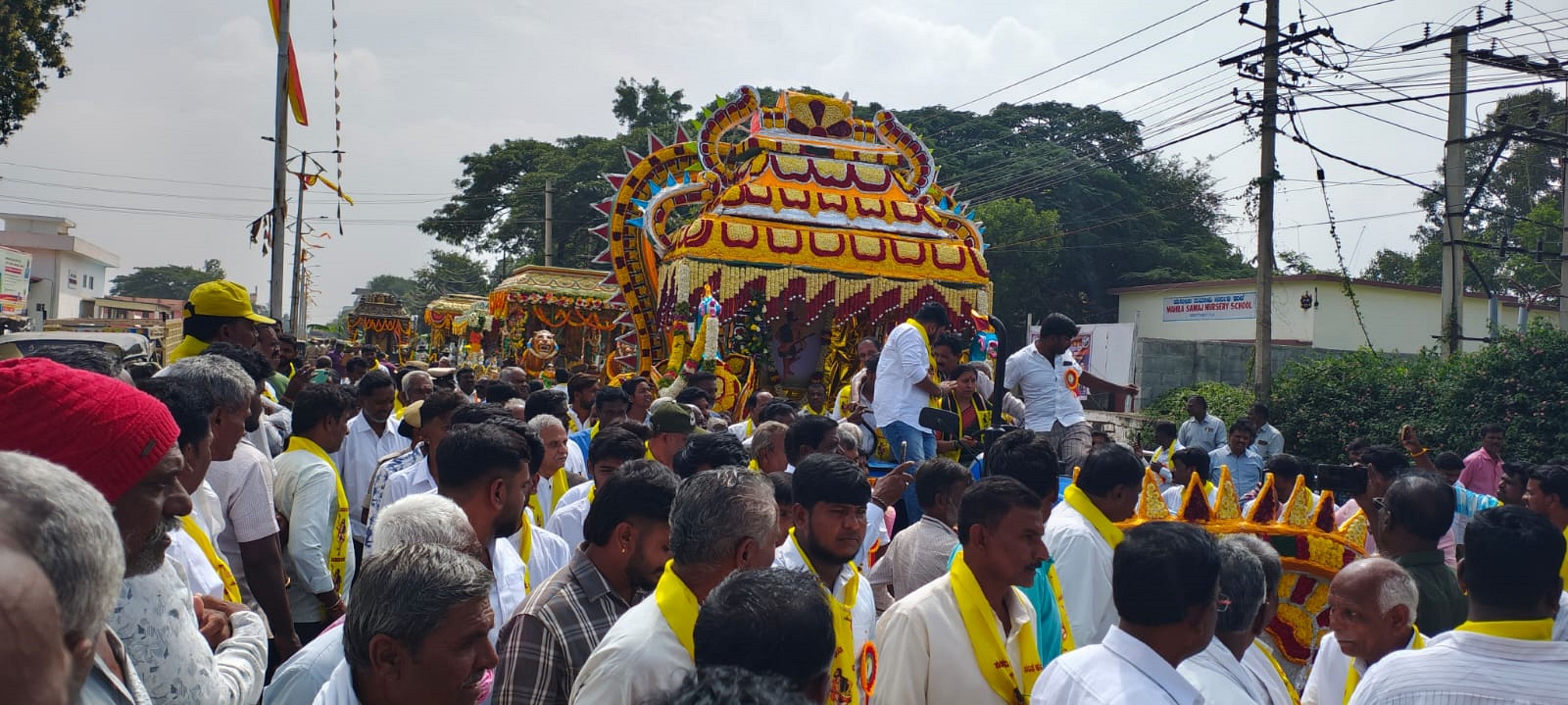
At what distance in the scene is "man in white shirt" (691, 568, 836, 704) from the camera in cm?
208

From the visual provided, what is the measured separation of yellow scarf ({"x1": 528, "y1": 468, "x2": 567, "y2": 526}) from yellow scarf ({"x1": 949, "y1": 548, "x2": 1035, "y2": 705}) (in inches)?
114

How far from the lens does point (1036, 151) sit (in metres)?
42.1

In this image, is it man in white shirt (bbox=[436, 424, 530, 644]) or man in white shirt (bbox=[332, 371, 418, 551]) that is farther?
man in white shirt (bbox=[332, 371, 418, 551])

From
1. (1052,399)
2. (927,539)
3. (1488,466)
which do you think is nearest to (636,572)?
(927,539)

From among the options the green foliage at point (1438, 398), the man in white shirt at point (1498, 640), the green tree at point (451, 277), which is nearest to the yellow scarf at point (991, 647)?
the man in white shirt at point (1498, 640)

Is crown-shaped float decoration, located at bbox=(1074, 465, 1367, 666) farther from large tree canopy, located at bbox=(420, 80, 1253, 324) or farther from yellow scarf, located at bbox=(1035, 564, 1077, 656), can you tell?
large tree canopy, located at bbox=(420, 80, 1253, 324)

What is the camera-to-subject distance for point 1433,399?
52.9 ft

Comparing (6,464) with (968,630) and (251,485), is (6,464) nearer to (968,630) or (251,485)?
(968,630)

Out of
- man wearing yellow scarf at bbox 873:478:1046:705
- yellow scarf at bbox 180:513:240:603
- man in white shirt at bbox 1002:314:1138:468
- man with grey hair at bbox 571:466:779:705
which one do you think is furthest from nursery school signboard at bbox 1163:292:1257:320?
yellow scarf at bbox 180:513:240:603

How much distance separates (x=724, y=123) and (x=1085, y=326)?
14.0 m

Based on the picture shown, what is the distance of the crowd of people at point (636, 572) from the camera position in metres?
2.09

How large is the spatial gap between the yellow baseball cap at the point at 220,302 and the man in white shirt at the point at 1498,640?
19.2 ft

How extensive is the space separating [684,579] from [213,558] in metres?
1.69

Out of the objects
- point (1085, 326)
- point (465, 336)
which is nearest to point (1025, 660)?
point (1085, 326)
